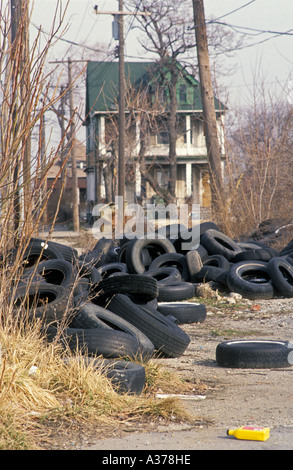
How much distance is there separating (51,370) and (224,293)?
7.54 meters

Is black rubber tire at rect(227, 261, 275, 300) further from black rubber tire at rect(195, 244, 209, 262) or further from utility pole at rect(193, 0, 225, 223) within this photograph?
utility pole at rect(193, 0, 225, 223)

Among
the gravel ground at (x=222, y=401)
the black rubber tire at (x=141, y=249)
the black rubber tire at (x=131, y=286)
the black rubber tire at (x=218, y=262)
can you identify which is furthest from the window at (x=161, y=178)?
the black rubber tire at (x=131, y=286)

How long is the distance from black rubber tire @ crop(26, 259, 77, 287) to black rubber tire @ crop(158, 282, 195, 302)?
3.35 meters

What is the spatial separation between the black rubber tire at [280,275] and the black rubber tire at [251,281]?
153 mm

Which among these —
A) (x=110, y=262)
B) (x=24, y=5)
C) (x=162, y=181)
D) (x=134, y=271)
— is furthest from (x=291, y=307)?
(x=162, y=181)

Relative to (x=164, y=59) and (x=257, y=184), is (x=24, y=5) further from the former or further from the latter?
(x=164, y=59)

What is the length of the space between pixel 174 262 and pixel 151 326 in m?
6.43

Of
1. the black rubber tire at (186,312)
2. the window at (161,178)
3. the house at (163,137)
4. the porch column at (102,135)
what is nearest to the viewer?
the black rubber tire at (186,312)

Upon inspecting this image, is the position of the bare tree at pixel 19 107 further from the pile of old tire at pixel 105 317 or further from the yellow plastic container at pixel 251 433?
the yellow plastic container at pixel 251 433

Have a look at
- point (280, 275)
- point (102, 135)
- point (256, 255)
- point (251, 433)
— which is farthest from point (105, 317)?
point (102, 135)

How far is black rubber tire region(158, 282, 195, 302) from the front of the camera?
36.8 ft

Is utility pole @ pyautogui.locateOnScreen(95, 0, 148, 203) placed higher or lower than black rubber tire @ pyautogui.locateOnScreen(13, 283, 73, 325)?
higher

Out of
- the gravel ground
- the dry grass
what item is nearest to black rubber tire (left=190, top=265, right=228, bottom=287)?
the gravel ground

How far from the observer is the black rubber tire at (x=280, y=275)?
11.9 metres
